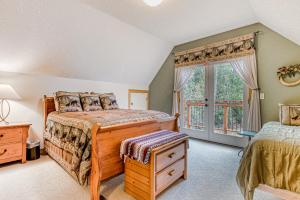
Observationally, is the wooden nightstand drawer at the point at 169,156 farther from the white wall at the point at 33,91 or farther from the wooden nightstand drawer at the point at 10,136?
the white wall at the point at 33,91

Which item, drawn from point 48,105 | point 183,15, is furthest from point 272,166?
point 48,105

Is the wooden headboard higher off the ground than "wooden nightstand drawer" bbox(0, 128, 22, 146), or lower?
higher

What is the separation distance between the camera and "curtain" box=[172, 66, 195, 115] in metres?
4.34

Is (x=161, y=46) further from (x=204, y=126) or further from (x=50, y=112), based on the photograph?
(x=50, y=112)

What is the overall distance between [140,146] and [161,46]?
11.2ft

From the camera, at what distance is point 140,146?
167 cm

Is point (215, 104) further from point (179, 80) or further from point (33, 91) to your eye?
point (33, 91)

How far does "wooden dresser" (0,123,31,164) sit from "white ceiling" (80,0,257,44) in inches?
90.8

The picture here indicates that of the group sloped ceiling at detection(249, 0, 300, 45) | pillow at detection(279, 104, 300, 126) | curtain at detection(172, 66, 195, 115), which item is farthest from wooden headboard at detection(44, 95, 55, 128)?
pillow at detection(279, 104, 300, 126)

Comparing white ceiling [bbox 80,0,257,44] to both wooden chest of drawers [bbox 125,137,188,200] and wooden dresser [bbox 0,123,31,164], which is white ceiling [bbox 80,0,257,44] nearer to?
wooden chest of drawers [bbox 125,137,188,200]

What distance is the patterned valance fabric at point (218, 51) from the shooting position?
328 cm

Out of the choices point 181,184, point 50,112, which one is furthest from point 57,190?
point 50,112

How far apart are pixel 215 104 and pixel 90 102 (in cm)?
289

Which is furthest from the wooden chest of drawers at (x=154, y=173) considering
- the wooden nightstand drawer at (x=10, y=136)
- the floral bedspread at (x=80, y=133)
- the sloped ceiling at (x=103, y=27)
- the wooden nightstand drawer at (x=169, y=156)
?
the sloped ceiling at (x=103, y=27)
